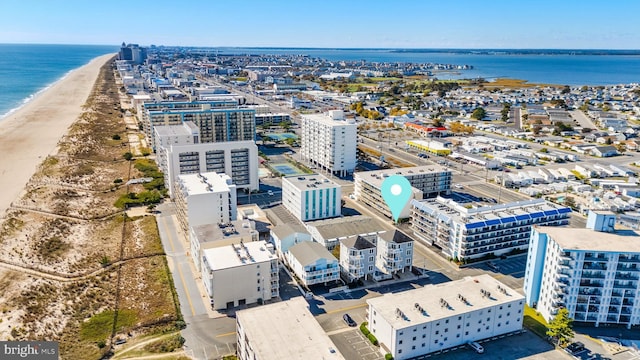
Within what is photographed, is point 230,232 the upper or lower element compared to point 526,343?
upper

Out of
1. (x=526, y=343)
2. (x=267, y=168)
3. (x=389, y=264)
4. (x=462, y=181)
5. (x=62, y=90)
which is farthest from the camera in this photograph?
(x=62, y=90)

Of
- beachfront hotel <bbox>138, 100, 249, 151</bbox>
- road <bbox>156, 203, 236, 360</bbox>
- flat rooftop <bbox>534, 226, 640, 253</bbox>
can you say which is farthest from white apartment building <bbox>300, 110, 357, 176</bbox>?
flat rooftop <bbox>534, 226, 640, 253</bbox>

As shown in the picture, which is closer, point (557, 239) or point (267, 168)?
point (557, 239)

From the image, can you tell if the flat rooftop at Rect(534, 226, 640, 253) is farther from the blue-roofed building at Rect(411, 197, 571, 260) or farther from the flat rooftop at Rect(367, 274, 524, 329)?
the blue-roofed building at Rect(411, 197, 571, 260)

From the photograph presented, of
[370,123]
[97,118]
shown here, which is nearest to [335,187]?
[370,123]

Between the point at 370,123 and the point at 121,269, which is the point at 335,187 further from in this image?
the point at 370,123

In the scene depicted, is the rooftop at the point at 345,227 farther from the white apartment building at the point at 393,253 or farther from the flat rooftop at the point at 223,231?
the flat rooftop at the point at 223,231

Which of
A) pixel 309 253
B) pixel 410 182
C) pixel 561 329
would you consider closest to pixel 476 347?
pixel 561 329
